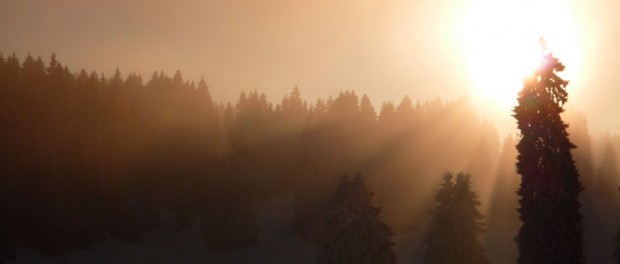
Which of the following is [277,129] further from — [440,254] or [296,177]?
[440,254]

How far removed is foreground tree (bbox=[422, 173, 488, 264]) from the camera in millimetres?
50875

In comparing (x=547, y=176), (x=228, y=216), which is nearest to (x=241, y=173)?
(x=228, y=216)

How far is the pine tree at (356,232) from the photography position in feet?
145

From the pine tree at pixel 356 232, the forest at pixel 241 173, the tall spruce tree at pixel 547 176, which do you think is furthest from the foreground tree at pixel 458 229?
the tall spruce tree at pixel 547 176

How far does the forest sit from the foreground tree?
0.11 meters

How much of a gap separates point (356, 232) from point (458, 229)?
1041cm

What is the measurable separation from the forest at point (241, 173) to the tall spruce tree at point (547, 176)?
14.8m

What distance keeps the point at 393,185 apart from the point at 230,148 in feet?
75.2

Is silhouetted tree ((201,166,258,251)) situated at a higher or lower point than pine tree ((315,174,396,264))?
higher

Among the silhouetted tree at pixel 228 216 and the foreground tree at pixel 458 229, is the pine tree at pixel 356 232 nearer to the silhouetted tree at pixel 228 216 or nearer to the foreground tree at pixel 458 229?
the foreground tree at pixel 458 229

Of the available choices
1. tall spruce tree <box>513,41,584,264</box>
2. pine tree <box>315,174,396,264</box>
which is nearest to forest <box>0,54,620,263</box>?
pine tree <box>315,174,396,264</box>

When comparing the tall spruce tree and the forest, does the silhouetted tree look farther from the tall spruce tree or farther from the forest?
the tall spruce tree

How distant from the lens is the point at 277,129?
387 feet

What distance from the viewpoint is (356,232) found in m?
44.4
